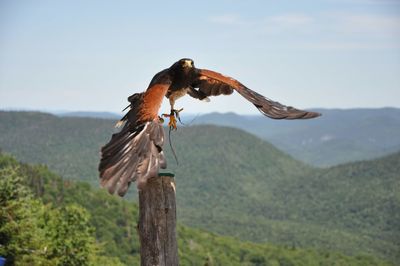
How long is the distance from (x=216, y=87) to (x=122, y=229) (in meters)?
44.9

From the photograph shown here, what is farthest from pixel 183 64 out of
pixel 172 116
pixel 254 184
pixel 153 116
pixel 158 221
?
pixel 254 184

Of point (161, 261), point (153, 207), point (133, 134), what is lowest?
point (161, 261)

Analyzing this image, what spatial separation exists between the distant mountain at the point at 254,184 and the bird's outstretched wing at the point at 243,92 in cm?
6241

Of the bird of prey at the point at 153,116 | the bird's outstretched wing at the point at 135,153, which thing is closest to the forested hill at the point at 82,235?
the bird of prey at the point at 153,116

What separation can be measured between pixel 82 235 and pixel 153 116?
64.8 feet

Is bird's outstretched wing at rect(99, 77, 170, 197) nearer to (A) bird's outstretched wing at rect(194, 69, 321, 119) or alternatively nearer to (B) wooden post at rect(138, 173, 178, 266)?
(B) wooden post at rect(138, 173, 178, 266)

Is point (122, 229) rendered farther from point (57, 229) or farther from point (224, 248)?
point (57, 229)

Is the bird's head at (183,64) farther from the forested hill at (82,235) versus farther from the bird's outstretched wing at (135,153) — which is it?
the forested hill at (82,235)

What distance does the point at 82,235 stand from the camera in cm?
2342

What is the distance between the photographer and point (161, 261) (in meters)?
5.10

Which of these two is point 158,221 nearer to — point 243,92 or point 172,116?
point 172,116

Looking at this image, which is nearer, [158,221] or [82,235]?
[158,221]

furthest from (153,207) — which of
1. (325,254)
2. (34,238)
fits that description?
(325,254)

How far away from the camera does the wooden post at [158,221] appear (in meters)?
5.11
